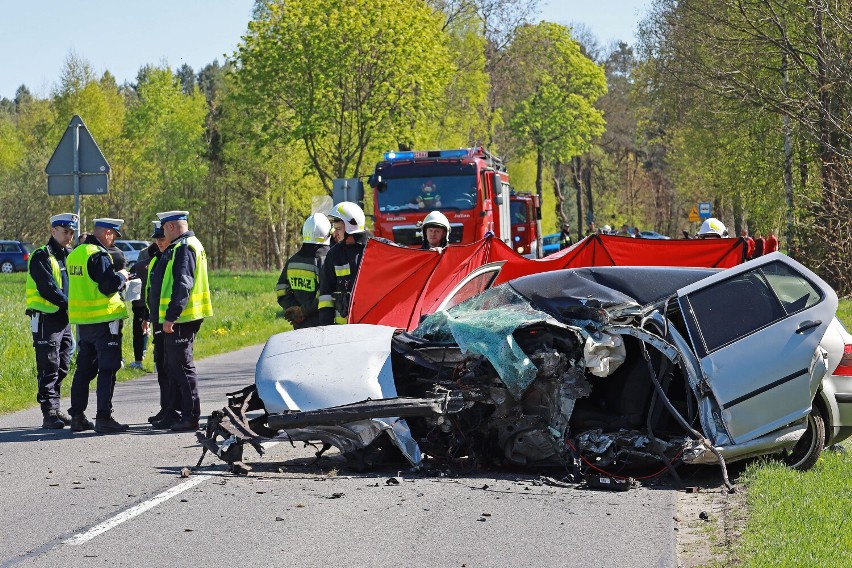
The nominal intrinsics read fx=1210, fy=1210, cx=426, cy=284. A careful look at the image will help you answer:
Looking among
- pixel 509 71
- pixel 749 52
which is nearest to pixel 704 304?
pixel 749 52

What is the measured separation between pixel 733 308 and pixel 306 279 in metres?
4.06

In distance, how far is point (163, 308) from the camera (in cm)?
1027

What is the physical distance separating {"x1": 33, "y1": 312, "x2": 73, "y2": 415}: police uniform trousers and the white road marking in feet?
10.8

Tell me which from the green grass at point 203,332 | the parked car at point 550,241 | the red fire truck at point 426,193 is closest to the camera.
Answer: the green grass at point 203,332

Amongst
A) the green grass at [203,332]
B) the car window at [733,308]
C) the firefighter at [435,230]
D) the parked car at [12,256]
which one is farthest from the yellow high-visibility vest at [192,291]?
the parked car at [12,256]

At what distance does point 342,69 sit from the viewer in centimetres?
3597

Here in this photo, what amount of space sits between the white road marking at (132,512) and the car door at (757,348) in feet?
10.9

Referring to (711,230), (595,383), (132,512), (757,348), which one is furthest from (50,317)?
(711,230)

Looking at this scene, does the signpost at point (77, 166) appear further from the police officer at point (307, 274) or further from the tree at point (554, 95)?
the tree at point (554, 95)

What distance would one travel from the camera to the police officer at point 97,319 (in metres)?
10.2

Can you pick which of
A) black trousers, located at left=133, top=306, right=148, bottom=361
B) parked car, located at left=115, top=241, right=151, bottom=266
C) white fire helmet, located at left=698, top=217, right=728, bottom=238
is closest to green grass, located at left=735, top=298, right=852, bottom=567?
white fire helmet, located at left=698, top=217, right=728, bottom=238

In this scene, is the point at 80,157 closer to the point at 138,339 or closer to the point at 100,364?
the point at 138,339

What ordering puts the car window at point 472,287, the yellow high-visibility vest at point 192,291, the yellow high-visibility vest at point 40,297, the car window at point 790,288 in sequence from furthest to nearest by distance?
the yellow high-visibility vest at point 40,297 < the yellow high-visibility vest at point 192,291 < the car window at point 472,287 < the car window at point 790,288

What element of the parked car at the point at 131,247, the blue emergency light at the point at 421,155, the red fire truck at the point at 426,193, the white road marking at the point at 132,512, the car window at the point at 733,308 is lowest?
the white road marking at the point at 132,512
